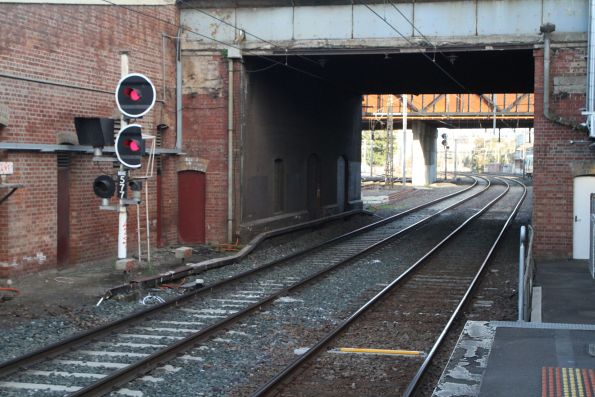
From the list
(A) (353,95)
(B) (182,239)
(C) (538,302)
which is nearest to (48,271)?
(B) (182,239)

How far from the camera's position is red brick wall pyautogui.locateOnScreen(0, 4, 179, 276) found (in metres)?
12.7

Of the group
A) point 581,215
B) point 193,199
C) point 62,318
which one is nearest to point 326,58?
point 193,199

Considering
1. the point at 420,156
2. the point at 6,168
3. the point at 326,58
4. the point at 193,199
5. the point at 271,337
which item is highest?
the point at 326,58

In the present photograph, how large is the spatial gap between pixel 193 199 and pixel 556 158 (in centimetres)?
890

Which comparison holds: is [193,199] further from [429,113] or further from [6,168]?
[429,113]

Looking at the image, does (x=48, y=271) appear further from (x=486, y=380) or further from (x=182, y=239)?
(x=486, y=380)

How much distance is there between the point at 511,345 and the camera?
23.9ft

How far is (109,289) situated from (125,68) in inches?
162

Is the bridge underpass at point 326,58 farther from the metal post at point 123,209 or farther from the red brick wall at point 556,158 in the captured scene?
the metal post at point 123,209

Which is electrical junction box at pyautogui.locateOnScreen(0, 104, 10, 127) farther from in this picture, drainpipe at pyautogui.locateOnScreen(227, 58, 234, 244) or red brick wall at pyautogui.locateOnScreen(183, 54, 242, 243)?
drainpipe at pyautogui.locateOnScreen(227, 58, 234, 244)

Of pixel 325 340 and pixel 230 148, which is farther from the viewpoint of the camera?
pixel 230 148

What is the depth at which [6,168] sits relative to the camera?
486 inches

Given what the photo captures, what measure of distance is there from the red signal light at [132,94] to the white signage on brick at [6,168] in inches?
92.3

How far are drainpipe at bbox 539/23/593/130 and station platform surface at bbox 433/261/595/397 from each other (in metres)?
7.06
